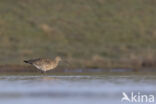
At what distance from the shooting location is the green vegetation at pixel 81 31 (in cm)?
2381

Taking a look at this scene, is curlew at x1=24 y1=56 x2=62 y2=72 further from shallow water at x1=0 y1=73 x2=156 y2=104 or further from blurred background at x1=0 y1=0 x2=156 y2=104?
shallow water at x1=0 y1=73 x2=156 y2=104

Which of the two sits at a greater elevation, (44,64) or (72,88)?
(44,64)

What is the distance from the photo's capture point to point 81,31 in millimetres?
28000

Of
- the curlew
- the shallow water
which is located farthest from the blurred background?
the curlew

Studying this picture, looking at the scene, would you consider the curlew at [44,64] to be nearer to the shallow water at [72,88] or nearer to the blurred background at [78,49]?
the blurred background at [78,49]

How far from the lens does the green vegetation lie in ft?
78.1

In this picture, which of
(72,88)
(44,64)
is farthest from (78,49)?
(72,88)

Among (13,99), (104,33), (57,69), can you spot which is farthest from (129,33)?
(13,99)

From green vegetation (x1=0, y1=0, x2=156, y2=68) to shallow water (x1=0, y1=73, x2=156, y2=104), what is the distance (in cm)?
385

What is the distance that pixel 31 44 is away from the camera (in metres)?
25.4

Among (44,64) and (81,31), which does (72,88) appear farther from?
(81,31)

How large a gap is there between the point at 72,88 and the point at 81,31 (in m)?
11.6

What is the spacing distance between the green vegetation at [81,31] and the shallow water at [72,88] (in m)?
3.85

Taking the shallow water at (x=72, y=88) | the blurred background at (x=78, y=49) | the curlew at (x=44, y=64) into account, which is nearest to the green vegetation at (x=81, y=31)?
the blurred background at (x=78, y=49)
